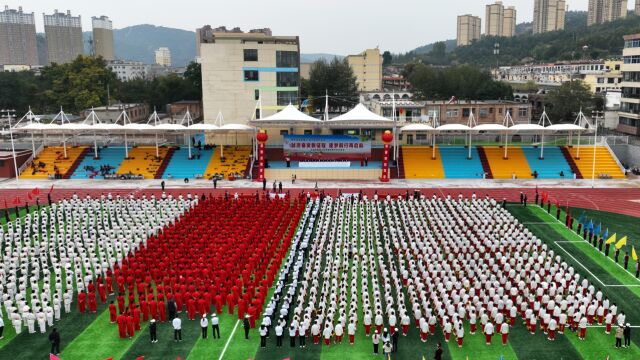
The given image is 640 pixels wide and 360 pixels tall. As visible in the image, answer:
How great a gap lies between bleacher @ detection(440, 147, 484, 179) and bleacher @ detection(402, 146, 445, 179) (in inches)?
18.6

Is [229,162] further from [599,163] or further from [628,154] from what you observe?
[628,154]

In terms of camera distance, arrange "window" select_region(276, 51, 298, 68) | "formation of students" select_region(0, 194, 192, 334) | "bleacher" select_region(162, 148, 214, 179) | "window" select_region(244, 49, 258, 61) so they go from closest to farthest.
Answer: "formation of students" select_region(0, 194, 192, 334), "bleacher" select_region(162, 148, 214, 179), "window" select_region(244, 49, 258, 61), "window" select_region(276, 51, 298, 68)

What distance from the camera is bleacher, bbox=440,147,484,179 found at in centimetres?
3938

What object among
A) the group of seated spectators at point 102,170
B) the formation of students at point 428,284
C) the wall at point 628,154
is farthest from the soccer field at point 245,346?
the wall at point 628,154

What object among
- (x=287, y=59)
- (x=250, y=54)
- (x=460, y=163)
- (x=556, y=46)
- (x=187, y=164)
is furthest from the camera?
(x=556, y=46)


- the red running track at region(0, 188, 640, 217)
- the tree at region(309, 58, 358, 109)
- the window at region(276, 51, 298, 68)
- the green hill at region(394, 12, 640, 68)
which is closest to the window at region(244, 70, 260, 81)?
the window at region(276, 51, 298, 68)

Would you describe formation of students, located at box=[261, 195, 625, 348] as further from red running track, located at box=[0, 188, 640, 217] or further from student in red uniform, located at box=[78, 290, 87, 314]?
red running track, located at box=[0, 188, 640, 217]

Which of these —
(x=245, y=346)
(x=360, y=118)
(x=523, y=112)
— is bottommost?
(x=245, y=346)

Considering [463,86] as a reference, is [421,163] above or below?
below

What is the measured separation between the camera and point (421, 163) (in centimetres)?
4116

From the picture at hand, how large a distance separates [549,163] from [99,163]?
114 feet

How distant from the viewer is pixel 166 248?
2047cm

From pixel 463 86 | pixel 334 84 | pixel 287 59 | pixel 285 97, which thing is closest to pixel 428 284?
pixel 285 97

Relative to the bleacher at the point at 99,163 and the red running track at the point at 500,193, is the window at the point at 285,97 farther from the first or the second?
the bleacher at the point at 99,163
